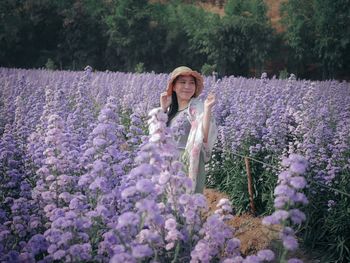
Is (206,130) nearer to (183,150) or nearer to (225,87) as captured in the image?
(183,150)

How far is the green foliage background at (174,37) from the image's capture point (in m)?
29.8

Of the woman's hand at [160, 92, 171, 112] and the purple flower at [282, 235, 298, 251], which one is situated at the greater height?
the woman's hand at [160, 92, 171, 112]

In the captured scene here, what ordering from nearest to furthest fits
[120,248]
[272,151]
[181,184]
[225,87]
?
[120,248]
[181,184]
[272,151]
[225,87]

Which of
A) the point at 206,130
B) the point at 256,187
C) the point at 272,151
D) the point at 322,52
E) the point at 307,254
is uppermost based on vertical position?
the point at 322,52

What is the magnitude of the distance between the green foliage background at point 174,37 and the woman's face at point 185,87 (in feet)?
85.9

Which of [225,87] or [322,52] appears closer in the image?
[225,87]

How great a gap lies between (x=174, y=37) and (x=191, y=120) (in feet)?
97.1

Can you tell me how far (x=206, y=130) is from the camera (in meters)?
3.50

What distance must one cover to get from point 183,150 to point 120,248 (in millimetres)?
1822

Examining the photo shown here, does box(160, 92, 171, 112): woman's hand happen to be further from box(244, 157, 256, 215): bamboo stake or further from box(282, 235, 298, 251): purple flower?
box(282, 235, 298, 251): purple flower

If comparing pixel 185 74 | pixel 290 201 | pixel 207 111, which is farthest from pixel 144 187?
pixel 185 74

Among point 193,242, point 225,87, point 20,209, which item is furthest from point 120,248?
point 225,87

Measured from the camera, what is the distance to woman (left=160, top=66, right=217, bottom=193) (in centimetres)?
351

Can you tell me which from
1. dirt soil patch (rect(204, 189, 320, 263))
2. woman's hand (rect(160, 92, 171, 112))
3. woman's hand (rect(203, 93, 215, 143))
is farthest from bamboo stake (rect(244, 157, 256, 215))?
woman's hand (rect(203, 93, 215, 143))
